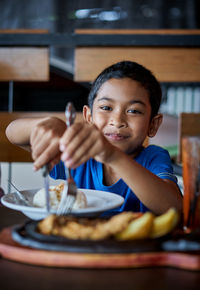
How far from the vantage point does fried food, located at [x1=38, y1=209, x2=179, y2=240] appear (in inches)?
21.7

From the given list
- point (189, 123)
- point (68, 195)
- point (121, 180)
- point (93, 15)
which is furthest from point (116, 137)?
point (93, 15)

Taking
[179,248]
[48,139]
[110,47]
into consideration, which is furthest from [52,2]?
[179,248]

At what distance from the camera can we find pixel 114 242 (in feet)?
Answer: 1.74

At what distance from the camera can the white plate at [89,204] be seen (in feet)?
2.27

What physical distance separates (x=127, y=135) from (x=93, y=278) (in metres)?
0.79

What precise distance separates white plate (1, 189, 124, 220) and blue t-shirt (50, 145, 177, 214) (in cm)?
24

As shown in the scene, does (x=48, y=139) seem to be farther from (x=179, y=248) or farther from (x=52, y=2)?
(x=52, y=2)

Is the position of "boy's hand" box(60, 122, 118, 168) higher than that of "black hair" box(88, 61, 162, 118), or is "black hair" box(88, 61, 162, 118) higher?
"black hair" box(88, 61, 162, 118)

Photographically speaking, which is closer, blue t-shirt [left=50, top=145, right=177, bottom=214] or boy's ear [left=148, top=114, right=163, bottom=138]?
blue t-shirt [left=50, top=145, right=177, bottom=214]

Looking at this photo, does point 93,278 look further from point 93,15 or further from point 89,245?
point 93,15

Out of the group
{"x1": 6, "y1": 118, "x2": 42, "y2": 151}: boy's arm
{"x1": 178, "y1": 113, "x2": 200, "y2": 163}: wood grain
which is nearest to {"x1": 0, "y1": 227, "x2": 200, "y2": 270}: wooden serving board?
{"x1": 6, "y1": 118, "x2": 42, "y2": 151}: boy's arm

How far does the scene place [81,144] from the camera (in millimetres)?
728

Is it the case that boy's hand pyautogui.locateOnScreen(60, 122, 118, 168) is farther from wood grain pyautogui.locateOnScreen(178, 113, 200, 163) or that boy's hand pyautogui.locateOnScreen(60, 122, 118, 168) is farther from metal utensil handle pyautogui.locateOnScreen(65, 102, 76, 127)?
wood grain pyautogui.locateOnScreen(178, 113, 200, 163)

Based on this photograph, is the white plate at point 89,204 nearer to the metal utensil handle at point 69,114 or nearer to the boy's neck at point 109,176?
the metal utensil handle at point 69,114
